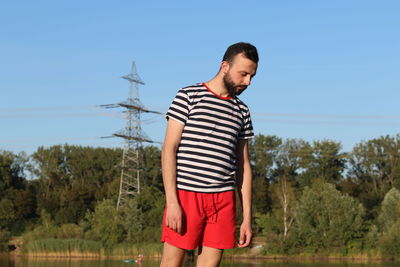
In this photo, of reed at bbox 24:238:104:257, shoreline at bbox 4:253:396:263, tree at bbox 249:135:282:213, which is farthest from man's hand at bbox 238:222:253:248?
tree at bbox 249:135:282:213

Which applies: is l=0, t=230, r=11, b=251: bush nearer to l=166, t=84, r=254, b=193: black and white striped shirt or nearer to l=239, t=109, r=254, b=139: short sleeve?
l=239, t=109, r=254, b=139: short sleeve

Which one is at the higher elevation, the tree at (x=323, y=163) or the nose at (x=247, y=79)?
the tree at (x=323, y=163)

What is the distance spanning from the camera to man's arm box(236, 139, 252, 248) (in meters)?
4.84

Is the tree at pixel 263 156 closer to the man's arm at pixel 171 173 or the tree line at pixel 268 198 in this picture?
the tree line at pixel 268 198

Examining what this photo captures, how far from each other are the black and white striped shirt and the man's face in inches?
5.5

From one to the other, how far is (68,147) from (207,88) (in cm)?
7437

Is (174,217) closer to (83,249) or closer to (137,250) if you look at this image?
(137,250)

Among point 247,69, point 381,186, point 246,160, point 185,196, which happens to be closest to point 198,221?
point 185,196

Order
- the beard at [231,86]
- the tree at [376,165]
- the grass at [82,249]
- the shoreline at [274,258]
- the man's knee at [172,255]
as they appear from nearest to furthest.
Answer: the man's knee at [172,255], the beard at [231,86], the shoreline at [274,258], the grass at [82,249], the tree at [376,165]

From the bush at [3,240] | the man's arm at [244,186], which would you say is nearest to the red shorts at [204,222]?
the man's arm at [244,186]

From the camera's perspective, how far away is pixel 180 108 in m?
4.64

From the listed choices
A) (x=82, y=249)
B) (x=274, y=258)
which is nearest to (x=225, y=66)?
(x=82, y=249)

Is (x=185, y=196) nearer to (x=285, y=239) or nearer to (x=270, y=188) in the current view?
(x=285, y=239)

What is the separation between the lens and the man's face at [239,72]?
4586mm
